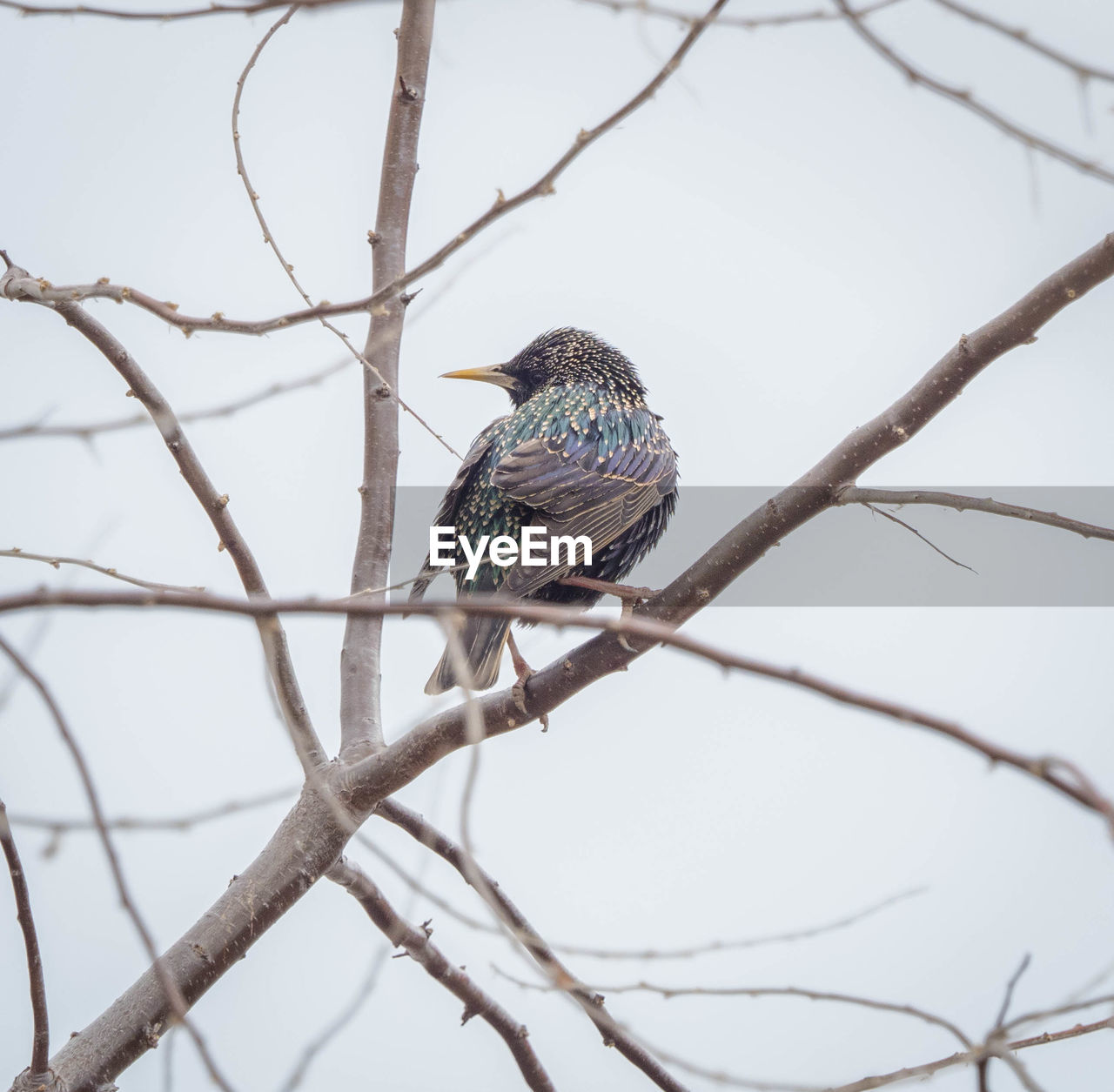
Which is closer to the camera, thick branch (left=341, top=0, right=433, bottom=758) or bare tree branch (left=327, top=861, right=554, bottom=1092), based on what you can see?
bare tree branch (left=327, top=861, right=554, bottom=1092)

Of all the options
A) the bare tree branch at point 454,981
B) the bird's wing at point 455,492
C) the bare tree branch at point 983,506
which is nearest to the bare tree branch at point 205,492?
the bare tree branch at point 454,981

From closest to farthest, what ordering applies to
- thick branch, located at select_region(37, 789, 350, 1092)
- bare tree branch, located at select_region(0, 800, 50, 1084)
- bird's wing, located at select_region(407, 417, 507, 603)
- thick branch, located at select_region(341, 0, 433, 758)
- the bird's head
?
1. bare tree branch, located at select_region(0, 800, 50, 1084)
2. thick branch, located at select_region(37, 789, 350, 1092)
3. thick branch, located at select_region(341, 0, 433, 758)
4. bird's wing, located at select_region(407, 417, 507, 603)
5. the bird's head

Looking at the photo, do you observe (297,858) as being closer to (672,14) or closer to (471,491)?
(471,491)

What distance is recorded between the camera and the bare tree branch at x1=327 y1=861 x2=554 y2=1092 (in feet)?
9.06

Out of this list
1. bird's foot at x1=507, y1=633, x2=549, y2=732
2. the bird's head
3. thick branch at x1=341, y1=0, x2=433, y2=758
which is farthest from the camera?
the bird's head

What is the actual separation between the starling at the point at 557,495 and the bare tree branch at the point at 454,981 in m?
0.55

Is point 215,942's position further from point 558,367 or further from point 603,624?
point 558,367

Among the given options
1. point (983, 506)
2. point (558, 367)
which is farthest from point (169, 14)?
point (558, 367)

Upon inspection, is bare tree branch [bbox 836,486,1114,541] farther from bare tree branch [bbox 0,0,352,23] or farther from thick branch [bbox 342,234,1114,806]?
bare tree branch [bbox 0,0,352,23]

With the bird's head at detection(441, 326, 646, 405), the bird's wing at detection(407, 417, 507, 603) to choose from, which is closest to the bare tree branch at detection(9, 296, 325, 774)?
the bird's wing at detection(407, 417, 507, 603)

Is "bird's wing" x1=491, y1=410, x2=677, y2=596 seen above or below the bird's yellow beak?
below

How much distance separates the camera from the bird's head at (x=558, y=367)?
3.84 meters

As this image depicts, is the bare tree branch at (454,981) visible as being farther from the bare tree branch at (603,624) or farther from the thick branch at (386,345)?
the bare tree branch at (603,624)

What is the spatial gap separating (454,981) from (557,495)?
118cm
